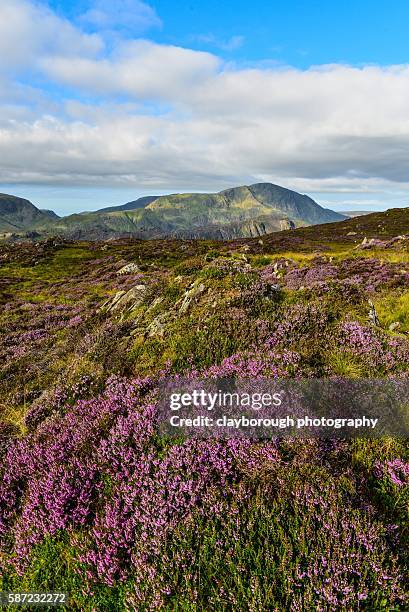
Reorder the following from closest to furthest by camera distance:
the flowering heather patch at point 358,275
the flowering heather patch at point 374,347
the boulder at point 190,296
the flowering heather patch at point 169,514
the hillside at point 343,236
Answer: the flowering heather patch at point 169,514 < the flowering heather patch at point 374,347 < the boulder at point 190,296 < the flowering heather patch at point 358,275 < the hillside at point 343,236

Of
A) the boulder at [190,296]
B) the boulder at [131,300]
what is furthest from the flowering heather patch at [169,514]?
the boulder at [131,300]

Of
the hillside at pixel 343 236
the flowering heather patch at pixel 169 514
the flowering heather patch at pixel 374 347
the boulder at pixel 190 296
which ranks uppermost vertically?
the hillside at pixel 343 236

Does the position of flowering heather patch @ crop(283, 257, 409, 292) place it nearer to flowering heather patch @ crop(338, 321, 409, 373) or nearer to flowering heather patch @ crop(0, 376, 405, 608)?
flowering heather patch @ crop(338, 321, 409, 373)

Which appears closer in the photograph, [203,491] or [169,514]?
[169,514]

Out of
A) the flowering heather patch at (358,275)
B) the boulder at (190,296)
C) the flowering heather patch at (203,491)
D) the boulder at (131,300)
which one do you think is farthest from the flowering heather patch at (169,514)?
the flowering heather patch at (358,275)

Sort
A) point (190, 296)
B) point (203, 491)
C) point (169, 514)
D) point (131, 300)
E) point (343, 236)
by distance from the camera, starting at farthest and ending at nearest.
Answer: point (343, 236) < point (131, 300) < point (190, 296) < point (203, 491) < point (169, 514)

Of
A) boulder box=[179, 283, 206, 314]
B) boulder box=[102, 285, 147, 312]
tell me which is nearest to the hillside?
boulder box=[102, 285, 147, 312]

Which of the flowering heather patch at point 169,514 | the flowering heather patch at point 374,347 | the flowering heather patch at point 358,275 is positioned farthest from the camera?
the flowering heather patch at point 358,275

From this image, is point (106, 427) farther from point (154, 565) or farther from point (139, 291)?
point (139, 291)

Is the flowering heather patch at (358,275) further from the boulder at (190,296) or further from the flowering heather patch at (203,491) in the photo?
the flowering heather patch at (203,491)

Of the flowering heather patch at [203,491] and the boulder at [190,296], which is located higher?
the boulder at [190,296]

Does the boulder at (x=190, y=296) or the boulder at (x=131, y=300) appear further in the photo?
the boulder at (x=131, y=300)

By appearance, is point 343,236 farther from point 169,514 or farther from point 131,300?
point 169,514

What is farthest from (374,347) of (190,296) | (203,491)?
(190,296)
